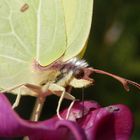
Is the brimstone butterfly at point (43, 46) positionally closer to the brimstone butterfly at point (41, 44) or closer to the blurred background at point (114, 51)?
the brimstone butterfly at point (41, 44)

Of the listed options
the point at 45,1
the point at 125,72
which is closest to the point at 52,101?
the point at 125,72

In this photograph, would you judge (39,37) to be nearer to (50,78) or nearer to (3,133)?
(50,78)

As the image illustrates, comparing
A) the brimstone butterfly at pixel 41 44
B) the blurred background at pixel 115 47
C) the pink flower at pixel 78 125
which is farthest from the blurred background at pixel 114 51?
the pink flower at pixel 78 125

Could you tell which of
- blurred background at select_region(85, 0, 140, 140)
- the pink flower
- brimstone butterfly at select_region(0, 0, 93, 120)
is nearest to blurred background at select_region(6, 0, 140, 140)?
blurred background at select_region(85, 0, 140, 140)

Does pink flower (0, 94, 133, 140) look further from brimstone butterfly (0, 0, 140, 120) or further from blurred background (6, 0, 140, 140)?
blurred background (6, 0, 140, 140)

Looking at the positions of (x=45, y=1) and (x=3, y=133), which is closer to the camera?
(x=3, y=133)

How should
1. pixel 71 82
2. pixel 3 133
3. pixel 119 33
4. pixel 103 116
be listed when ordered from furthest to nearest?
pixel 119 33
pixel 71 82
pixel 103 116
pixel 3 133

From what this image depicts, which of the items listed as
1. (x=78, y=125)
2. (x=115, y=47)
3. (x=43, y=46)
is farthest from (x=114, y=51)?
(x=78, y=125)
